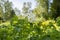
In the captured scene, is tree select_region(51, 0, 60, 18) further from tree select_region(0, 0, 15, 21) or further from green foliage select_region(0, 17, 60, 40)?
green foliage select_region(0, 17, 60, 40)

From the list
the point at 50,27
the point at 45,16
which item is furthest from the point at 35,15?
the point at 50,27

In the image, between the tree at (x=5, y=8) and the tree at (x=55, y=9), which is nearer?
the tree at (x=55, y=9)

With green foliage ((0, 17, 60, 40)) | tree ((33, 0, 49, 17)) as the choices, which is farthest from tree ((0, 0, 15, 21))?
green foliage ((0, 17, 60, 40))

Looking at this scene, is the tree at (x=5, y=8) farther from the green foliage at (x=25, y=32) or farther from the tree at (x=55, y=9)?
the green foliage at (x=25, y=32)

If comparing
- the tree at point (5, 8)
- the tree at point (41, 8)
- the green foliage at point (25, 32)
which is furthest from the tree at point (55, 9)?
the green foliage at point (25, 32)

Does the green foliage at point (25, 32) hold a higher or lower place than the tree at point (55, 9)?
lower

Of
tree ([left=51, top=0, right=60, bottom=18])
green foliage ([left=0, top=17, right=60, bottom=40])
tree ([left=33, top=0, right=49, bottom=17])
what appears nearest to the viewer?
green foliage ([left=0, top=17, right=60, bottom=40])

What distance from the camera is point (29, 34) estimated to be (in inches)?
86.2

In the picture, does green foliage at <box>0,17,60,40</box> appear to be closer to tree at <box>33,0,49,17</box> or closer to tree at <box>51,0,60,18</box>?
tree at <box>51,0,60,18</box>

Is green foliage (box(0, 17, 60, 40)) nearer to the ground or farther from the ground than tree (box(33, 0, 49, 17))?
nearer to the ground

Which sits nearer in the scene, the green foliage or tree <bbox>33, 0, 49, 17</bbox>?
the green foliage

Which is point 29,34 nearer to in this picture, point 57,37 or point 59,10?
point 57,37

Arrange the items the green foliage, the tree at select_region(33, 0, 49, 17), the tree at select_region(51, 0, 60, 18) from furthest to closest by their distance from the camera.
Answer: the tree at select_region(33, 0, 49, 17) → the tree at select_region(51, 0, 60, 18) → the green foliage

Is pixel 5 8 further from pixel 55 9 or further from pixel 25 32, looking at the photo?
pixel 25 32
